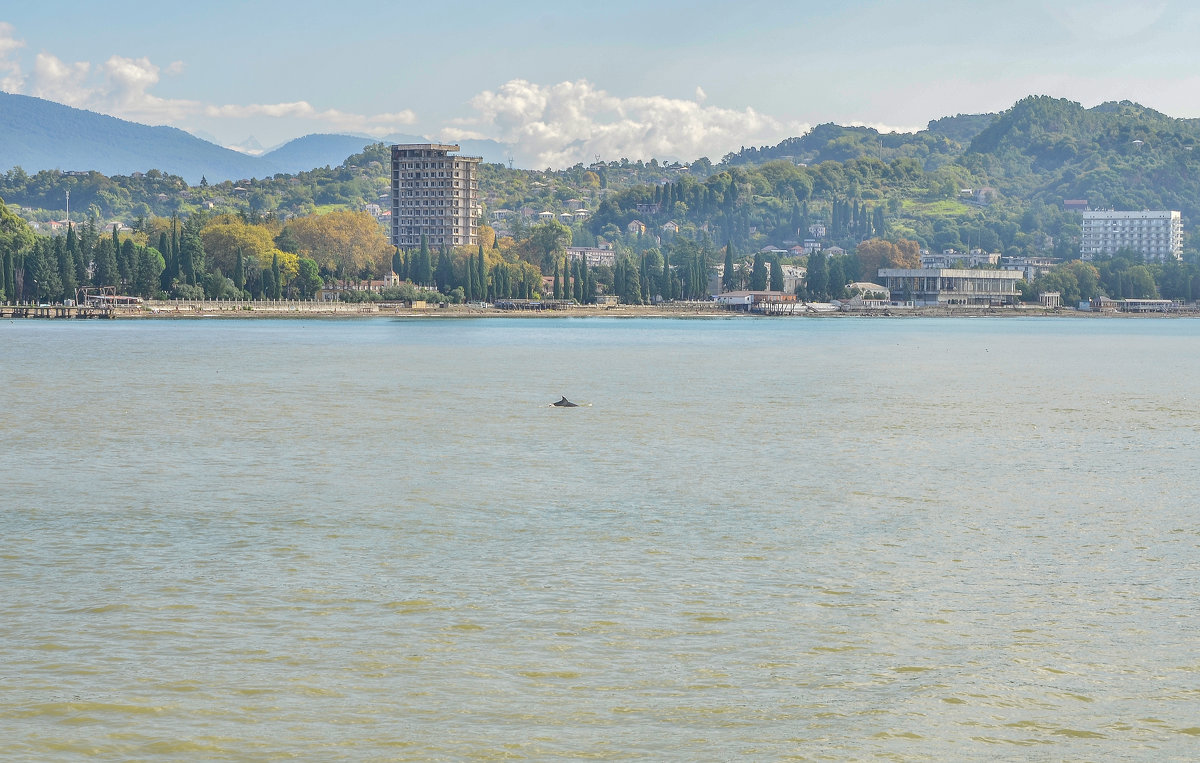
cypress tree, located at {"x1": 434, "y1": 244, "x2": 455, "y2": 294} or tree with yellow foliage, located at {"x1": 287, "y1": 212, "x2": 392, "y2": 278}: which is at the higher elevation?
tree with yellow foliage, located at {"x1": 287, "y1": 212, "x2": 392, "y2": 278}

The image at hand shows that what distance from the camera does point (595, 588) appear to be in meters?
14.6

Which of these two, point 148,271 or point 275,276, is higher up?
point 148,271

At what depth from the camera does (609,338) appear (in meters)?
106

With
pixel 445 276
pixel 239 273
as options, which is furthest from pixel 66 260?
pixel 445 276

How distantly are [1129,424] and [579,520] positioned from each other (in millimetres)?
21720

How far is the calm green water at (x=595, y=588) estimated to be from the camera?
10164 millimetres

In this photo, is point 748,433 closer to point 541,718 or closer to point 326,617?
point 326,617

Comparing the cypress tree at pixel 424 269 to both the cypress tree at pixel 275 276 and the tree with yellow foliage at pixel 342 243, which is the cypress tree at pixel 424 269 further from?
the cypress tree at pixel 275 276

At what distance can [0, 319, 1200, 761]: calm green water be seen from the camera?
33.3ft

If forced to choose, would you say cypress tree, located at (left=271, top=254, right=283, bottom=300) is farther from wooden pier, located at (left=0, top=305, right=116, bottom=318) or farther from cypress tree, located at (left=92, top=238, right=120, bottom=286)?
cypress tree, located at (left=92, top=238, right=120, bottom=286)

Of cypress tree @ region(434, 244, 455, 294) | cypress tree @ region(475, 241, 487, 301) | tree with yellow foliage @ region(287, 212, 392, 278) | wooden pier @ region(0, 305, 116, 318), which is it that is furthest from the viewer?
tree with yellow foliage @ region(287, 212, 392, 278)

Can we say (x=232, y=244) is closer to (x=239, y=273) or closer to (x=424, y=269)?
(x=239, y=273)

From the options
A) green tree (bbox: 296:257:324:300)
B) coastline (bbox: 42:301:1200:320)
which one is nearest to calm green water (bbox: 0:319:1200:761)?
coastline (bbox: 42:301:1200:320)

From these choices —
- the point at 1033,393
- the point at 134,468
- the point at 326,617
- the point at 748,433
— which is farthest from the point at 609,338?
the point at 326,617
